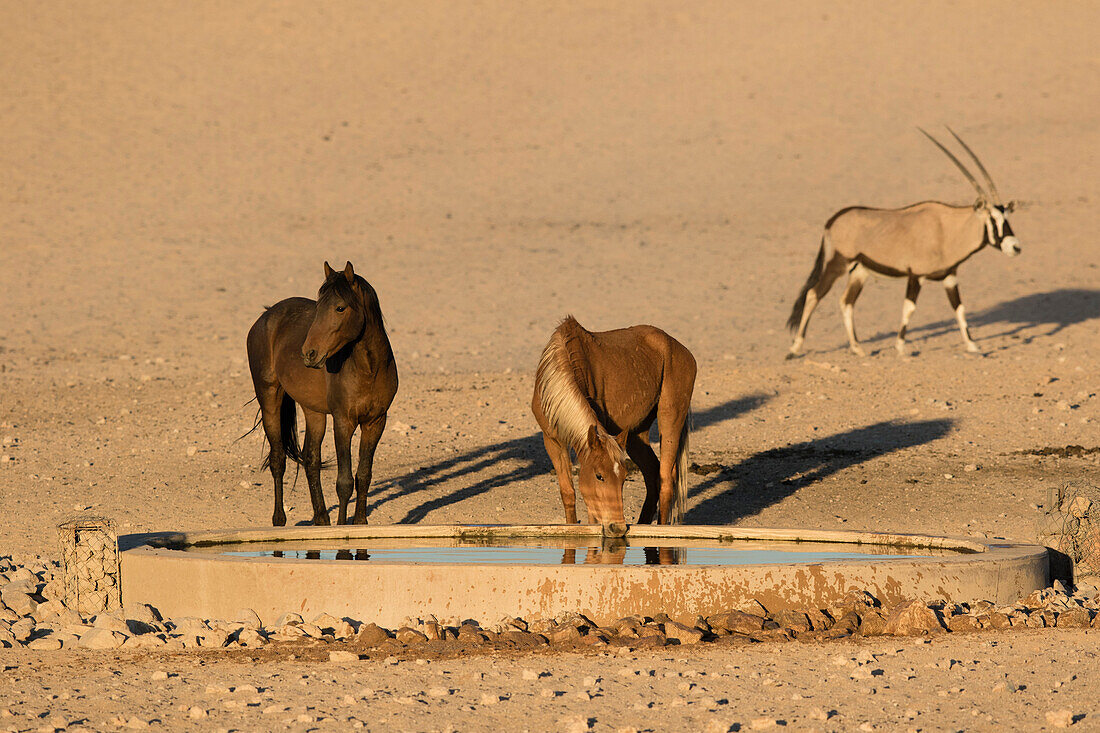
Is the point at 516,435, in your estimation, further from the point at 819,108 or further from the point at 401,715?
the point at 819,108

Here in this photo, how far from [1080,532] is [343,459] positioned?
4.25m

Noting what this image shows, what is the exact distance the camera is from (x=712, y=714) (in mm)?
4969

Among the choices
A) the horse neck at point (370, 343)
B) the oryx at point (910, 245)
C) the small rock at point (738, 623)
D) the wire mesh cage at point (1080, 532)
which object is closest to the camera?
the small rock at point (738, 623)

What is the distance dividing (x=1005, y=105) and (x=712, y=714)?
35511 millimetres

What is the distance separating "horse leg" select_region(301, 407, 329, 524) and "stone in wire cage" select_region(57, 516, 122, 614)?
235cm

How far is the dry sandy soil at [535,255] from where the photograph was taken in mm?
9867

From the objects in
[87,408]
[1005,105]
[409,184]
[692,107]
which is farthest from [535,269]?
[1005,105]

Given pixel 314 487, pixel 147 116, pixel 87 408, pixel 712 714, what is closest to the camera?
pixel 712 714

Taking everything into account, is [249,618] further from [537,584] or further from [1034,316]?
[1034,316]

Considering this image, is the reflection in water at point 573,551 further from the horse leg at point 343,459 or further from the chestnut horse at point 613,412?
the horse leg at point 343,459

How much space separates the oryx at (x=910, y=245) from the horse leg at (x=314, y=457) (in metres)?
9.53

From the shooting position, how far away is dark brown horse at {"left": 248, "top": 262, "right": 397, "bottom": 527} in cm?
810

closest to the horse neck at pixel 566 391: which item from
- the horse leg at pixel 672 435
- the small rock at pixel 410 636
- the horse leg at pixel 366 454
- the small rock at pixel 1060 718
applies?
the horse leg at pixel 672 435

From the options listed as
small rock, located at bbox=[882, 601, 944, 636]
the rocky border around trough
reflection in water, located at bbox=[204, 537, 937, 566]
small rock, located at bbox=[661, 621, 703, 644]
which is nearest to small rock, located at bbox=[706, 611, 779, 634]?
the rocky border around trough
